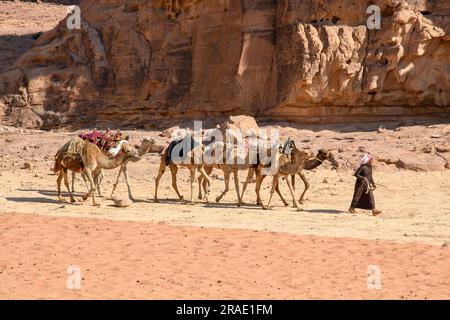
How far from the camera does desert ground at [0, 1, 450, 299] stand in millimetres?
13031

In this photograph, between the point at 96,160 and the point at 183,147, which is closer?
the point at 96,160

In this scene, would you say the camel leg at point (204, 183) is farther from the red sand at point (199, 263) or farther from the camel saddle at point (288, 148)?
the red sand at point (199, 263)

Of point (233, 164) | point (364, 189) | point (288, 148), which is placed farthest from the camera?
point (233, 164)

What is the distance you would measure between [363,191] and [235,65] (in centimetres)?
1277

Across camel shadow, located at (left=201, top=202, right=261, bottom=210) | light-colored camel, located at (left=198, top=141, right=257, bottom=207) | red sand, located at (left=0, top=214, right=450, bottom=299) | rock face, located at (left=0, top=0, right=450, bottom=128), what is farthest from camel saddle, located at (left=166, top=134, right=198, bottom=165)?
rock face, located at (left=0, top=0, right=450, bottom=128)

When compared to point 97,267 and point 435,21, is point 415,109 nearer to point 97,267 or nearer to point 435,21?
point 435,21

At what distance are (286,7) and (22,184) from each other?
1147 cm

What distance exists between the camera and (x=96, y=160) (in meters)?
20.0

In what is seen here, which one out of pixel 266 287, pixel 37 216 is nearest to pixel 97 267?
pixel 266 287

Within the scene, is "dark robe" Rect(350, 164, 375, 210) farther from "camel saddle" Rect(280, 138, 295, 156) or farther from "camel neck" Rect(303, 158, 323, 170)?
"camel saddle" Rect(280, 138, 295, 156)

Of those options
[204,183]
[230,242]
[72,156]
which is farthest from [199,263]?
[204,183]

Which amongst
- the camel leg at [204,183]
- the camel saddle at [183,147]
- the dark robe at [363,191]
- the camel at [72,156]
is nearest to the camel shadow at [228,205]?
the camel leg at [204,183]

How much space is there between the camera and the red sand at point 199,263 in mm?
12727

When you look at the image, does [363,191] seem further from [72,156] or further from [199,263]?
[72,156]
